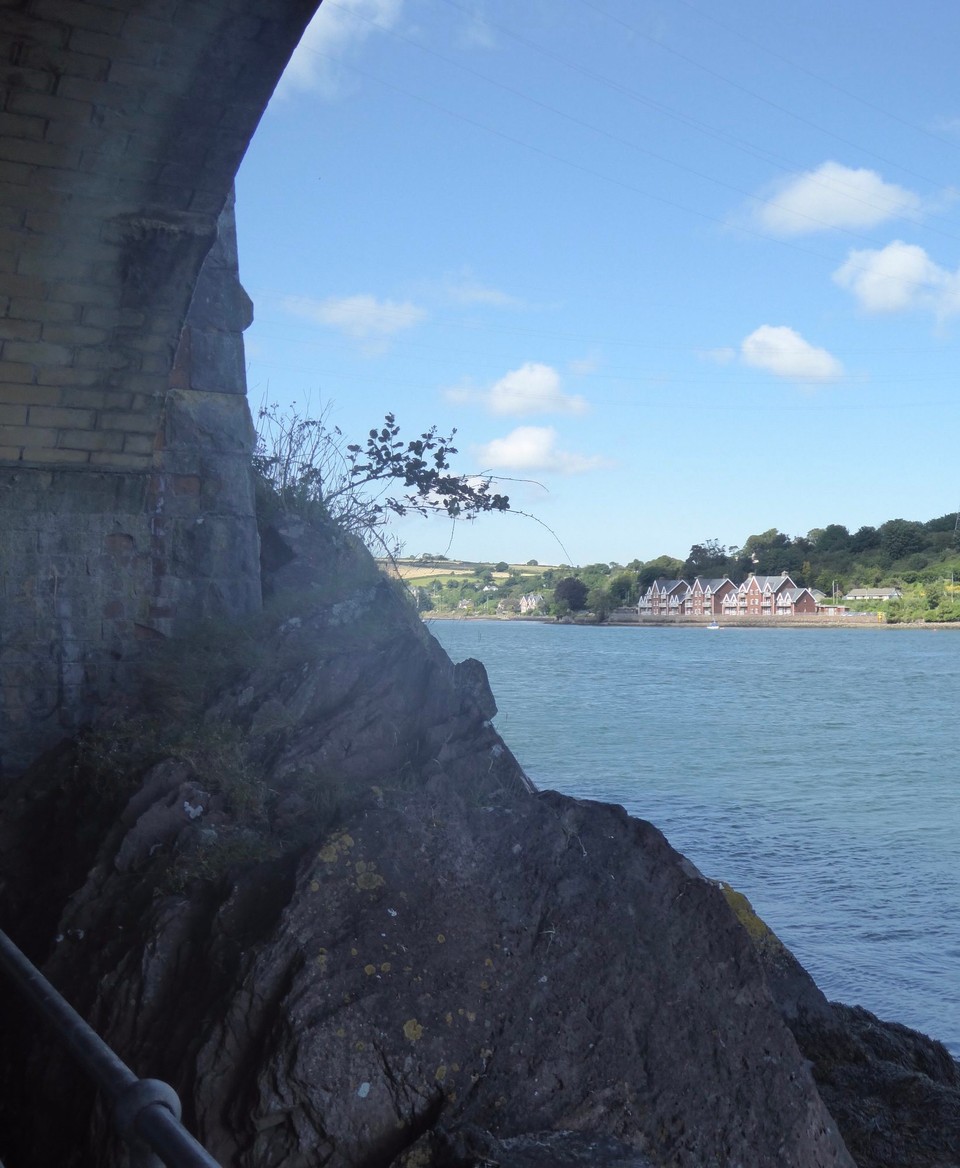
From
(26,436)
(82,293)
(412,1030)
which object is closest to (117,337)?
(82,293)

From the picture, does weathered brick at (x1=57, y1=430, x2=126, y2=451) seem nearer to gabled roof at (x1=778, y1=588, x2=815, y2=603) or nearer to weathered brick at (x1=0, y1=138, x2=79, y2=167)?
weathered brick at (x1=0, y1=138, x2=79, y2=167)

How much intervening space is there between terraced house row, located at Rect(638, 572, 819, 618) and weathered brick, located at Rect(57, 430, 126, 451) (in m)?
78.2

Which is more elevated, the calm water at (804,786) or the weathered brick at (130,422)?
the weathered brick at (130,422)

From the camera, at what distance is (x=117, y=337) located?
5102 millimetres

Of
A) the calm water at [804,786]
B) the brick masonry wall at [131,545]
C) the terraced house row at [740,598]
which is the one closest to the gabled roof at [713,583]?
the terraced house row at [740,598]

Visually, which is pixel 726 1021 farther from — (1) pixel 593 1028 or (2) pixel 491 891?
(2) pixel 491 891

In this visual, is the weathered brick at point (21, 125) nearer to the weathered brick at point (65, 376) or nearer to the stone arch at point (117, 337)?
the stone arch at point (117, 337)

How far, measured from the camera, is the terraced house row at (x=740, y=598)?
84.1 m

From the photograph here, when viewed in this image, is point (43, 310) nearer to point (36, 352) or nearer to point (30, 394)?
point (36, 352)

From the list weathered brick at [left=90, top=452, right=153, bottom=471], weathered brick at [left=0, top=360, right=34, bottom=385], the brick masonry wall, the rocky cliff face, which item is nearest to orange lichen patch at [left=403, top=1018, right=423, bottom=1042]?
the rocky cliff face

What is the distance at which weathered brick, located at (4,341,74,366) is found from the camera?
4965 mm

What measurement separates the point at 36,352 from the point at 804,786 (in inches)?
545

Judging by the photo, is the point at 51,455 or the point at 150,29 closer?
the point at 150,29

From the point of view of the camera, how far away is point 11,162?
173 inches
